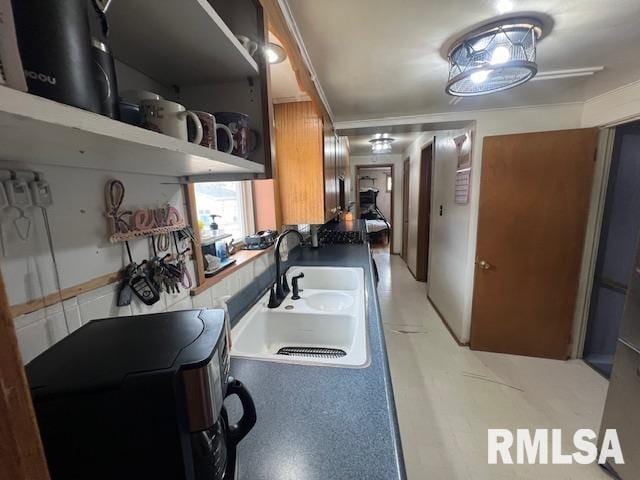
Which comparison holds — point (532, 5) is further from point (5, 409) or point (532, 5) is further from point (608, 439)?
point (608, 439)

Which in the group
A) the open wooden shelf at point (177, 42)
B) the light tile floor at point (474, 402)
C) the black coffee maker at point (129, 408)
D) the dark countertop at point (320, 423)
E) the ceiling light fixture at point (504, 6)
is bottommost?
the light tile floor at point (474, 402)

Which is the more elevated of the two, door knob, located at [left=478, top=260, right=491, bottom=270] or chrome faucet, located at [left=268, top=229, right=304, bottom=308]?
chrome faucet, located at [left=268, top=229, right=304, bottom=308]

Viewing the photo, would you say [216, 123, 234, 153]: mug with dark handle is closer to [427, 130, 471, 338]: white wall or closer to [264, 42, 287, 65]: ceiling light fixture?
[264, 42, 287, 65]: ceiling light fixture

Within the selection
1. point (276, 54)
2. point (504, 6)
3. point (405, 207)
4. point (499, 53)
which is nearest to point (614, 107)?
point (499, 53)

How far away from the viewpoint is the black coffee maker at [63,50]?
0.83 ft

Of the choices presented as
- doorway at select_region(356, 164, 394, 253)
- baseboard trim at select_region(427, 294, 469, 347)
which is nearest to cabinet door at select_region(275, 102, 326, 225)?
baseboard trim at select_region(427, 294, 469, 347)

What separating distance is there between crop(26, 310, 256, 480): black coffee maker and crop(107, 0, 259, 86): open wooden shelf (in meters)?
0.59

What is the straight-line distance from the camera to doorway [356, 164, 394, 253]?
670 centimetres

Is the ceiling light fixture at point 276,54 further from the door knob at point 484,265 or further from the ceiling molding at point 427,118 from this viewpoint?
the door knob at point 484,265

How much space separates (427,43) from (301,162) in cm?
88

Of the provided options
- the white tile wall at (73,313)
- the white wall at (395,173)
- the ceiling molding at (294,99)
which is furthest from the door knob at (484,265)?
the white wall at (395,173)

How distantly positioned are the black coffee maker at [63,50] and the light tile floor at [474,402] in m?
1.87

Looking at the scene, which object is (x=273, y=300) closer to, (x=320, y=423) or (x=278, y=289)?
(x=278, y=289)

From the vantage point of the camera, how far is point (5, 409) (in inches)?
8.5
